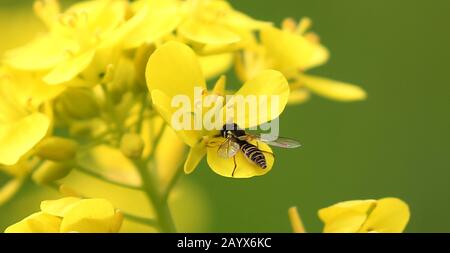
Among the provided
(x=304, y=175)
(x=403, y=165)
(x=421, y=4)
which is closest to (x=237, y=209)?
(x=304, y=175)

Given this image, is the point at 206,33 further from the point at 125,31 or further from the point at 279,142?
the point at 279,142

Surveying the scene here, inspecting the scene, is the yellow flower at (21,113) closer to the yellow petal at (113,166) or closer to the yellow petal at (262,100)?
the yellow petal at (113,166)

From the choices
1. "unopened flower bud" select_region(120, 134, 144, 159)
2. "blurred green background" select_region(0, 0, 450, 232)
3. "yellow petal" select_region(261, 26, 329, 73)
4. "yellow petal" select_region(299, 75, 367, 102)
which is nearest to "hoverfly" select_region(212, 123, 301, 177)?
"unopened flower bud" select_region(120, 134, 144, 159)

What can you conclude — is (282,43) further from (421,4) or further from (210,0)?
(421,4)

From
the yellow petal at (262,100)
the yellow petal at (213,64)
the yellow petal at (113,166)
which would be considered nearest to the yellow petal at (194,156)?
the yellow petal at (262,100)

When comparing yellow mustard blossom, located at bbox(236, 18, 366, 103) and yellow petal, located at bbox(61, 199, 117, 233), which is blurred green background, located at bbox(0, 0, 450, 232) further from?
yellow petal, located at bbox(61, 199, 117, 233)

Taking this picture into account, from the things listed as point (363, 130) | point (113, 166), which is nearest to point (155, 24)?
point (113, 166)
